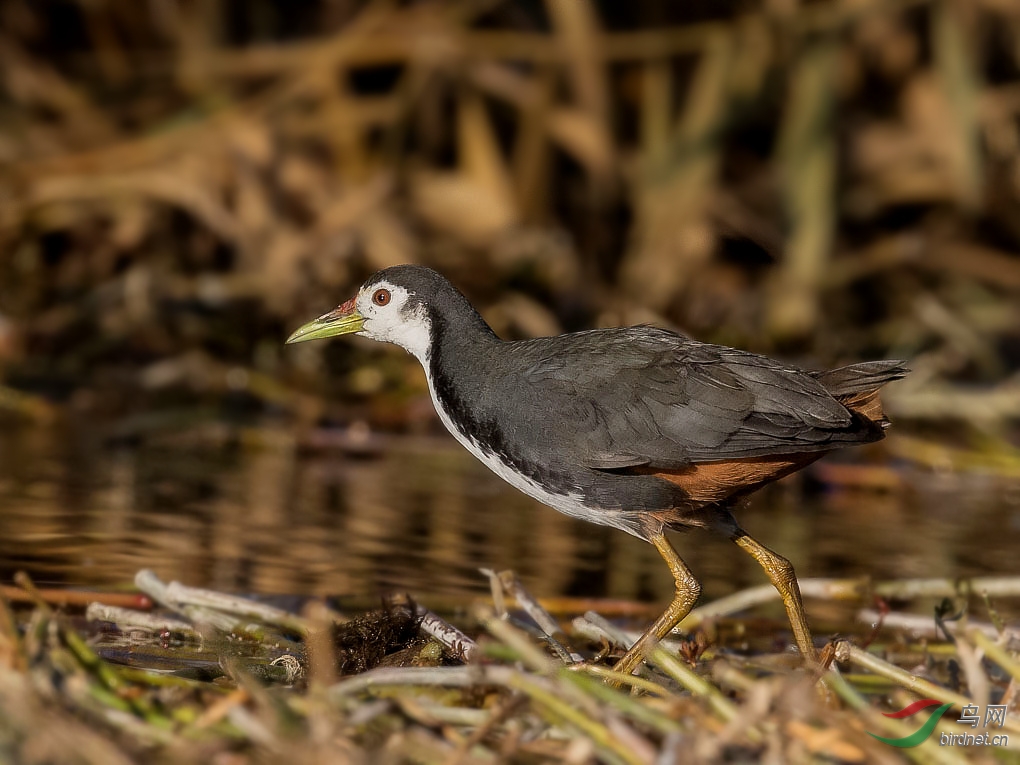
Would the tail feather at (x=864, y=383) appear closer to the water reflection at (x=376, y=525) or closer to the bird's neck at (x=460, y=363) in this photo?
the bird's neck at (x=460, y=363)

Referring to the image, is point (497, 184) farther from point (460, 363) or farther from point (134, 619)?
point (134, 619)

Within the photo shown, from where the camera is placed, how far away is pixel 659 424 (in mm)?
3717

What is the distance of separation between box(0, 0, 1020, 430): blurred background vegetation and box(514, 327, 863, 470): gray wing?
135 inches

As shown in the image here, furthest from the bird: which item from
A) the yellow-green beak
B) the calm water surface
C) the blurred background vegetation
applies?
the blurred background vegetation

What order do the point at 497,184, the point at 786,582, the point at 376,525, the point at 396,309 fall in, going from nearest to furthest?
the point at 786,582 < the point at 396,309 < the point at 376,525 < the point at 497,184

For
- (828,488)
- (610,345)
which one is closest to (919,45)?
(828,488)

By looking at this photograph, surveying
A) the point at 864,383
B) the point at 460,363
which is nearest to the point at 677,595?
the point at 864,383

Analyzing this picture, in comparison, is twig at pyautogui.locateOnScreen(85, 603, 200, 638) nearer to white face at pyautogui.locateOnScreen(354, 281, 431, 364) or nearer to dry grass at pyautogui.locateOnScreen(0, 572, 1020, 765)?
dry grass at pyautogui.locateOnScreen(0, 572, 1020, 765)

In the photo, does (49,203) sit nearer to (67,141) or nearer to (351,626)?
(67,141)

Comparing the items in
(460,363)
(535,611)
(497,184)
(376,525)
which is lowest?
(376,525)

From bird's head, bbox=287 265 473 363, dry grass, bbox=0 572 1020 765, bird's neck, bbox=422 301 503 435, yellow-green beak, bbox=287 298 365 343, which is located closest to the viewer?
dry grass, bbox=0 572 1020 765

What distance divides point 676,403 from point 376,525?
6.83 ft

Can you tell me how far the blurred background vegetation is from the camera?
309 inches

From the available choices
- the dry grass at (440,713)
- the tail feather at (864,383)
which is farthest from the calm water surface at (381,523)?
the dry grass at (440,713)
